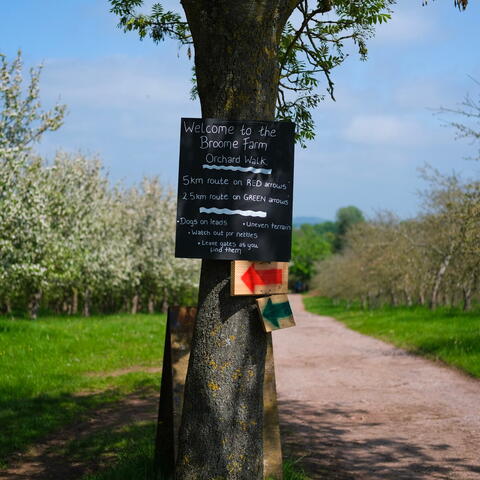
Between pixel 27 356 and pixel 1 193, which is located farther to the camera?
pixel 1 193

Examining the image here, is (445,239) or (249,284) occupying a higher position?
(445,239)

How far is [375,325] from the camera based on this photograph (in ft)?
87.3

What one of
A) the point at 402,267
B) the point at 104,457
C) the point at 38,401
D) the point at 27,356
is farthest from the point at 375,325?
the point at 104,457

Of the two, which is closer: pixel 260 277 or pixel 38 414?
pixel 260 277

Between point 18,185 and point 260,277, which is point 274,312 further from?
point 18,185

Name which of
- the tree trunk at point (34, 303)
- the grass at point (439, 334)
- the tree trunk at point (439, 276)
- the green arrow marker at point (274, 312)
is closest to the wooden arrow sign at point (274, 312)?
the green arrow marker at point (274, 312)

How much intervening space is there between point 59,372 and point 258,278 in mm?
9237

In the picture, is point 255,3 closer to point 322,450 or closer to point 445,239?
point 322,450

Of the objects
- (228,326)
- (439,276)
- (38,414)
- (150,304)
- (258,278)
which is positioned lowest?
(38,414)

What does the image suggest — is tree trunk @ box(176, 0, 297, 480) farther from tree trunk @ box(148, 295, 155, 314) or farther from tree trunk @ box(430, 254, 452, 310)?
tree trunk @ box(148, 295, 155, 314)

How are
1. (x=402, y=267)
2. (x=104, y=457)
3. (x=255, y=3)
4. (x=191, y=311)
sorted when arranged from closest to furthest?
1. (x=255, y=3)
2. (x=191, y=311)
3. (x=104, y=457)
4. (x=402, y=267)

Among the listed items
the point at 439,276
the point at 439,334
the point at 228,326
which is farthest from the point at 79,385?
the point at 439,276

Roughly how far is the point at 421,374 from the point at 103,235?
24.5 metres

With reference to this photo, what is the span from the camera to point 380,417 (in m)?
10.2
